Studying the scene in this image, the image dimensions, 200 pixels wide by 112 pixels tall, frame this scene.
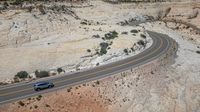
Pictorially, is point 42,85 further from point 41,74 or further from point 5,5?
point 5,5

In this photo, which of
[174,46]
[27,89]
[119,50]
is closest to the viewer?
[27,89]

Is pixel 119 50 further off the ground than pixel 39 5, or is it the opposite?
pixel 39 5

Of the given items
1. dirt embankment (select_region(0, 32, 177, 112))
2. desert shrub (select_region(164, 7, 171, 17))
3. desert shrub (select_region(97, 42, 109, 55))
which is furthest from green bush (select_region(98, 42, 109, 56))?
desert shrub (select_region(164, 7, 171, 17))

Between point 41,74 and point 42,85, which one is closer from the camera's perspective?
point 42,85

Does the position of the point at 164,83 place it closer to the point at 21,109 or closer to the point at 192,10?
the point at 21,109

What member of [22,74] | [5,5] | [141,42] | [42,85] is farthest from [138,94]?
[5,5]

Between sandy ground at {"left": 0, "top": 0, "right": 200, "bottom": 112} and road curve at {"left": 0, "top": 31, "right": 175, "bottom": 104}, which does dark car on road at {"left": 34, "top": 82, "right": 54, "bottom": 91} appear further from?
sandy ground at {"left": 0, "top": 0, "right": 200, "bottom": 112}

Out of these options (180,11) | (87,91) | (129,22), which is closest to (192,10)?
(180,11)
